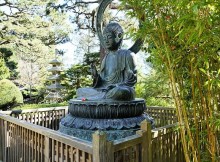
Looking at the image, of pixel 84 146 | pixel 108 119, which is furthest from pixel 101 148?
pixel 108 119

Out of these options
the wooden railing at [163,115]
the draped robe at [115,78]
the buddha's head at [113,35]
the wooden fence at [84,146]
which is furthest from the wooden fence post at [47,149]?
the wooden railing at [163,115]

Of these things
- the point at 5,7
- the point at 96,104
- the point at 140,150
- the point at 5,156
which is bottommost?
the point at 5,156

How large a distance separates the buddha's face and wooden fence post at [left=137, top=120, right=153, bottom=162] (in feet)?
7.01

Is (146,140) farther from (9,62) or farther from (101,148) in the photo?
(9,62)

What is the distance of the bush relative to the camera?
411 inches

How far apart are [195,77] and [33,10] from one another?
10753 mm

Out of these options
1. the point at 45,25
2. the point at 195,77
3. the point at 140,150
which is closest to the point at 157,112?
the point at 140,150

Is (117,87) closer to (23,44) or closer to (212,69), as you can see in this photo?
(212,69)

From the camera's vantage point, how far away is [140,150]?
8.77 ft

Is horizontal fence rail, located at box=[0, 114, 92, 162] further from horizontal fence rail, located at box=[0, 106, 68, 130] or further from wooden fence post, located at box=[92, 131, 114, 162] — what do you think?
horizontal fence rail, located at box=[0, 106, 68, 130]

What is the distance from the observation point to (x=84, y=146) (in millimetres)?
2281

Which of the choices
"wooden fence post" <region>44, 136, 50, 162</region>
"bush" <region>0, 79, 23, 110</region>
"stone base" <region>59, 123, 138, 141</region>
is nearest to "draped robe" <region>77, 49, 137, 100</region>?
"stone base" <region>59, 123, 138, 141</region>

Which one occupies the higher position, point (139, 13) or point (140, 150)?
point (139, 13)

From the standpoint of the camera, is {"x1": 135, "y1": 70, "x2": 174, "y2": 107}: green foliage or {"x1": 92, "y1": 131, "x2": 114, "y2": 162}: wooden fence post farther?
{"x1": 135, "y1": 70, "x2": 174, "y2": 107}: green foliage
